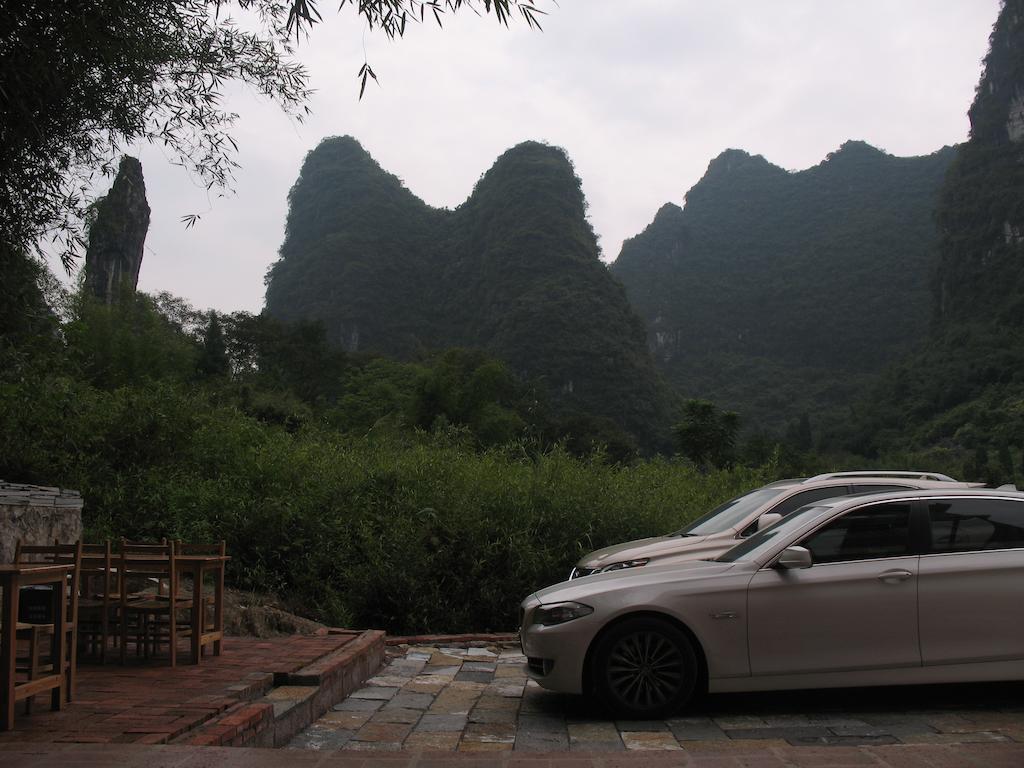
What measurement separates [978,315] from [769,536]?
90632mm

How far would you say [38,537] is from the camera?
7.78 meters

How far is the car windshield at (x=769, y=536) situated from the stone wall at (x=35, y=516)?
4.95 meters

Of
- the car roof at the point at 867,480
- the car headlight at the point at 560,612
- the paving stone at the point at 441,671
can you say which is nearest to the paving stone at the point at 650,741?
the car headlight at the point at 560,612

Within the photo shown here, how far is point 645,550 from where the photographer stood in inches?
320

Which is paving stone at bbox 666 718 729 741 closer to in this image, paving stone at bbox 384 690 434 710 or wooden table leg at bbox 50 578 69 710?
paving stone at bbox 384 690 434 710

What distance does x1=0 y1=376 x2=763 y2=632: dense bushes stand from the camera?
33.7ft

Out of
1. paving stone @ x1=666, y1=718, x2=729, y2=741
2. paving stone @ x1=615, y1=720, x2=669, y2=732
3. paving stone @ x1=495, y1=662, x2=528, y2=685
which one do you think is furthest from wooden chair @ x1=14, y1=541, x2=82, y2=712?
paving stone @ x1=495, y1=662, x2=528, y2=685

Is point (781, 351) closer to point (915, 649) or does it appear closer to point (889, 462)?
point (889, 462)

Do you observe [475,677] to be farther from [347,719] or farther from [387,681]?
[347,719]

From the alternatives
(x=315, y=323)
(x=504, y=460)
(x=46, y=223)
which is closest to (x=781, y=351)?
(x=315, y=323)

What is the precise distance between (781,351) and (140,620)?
115 meters

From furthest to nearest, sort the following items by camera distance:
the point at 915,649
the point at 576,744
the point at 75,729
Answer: the point at 915,649 → the point at 576,744 → the point at 75,729

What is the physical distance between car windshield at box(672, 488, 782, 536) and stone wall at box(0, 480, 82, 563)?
566cm

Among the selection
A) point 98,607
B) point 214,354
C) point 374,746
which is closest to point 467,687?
point 374,746
